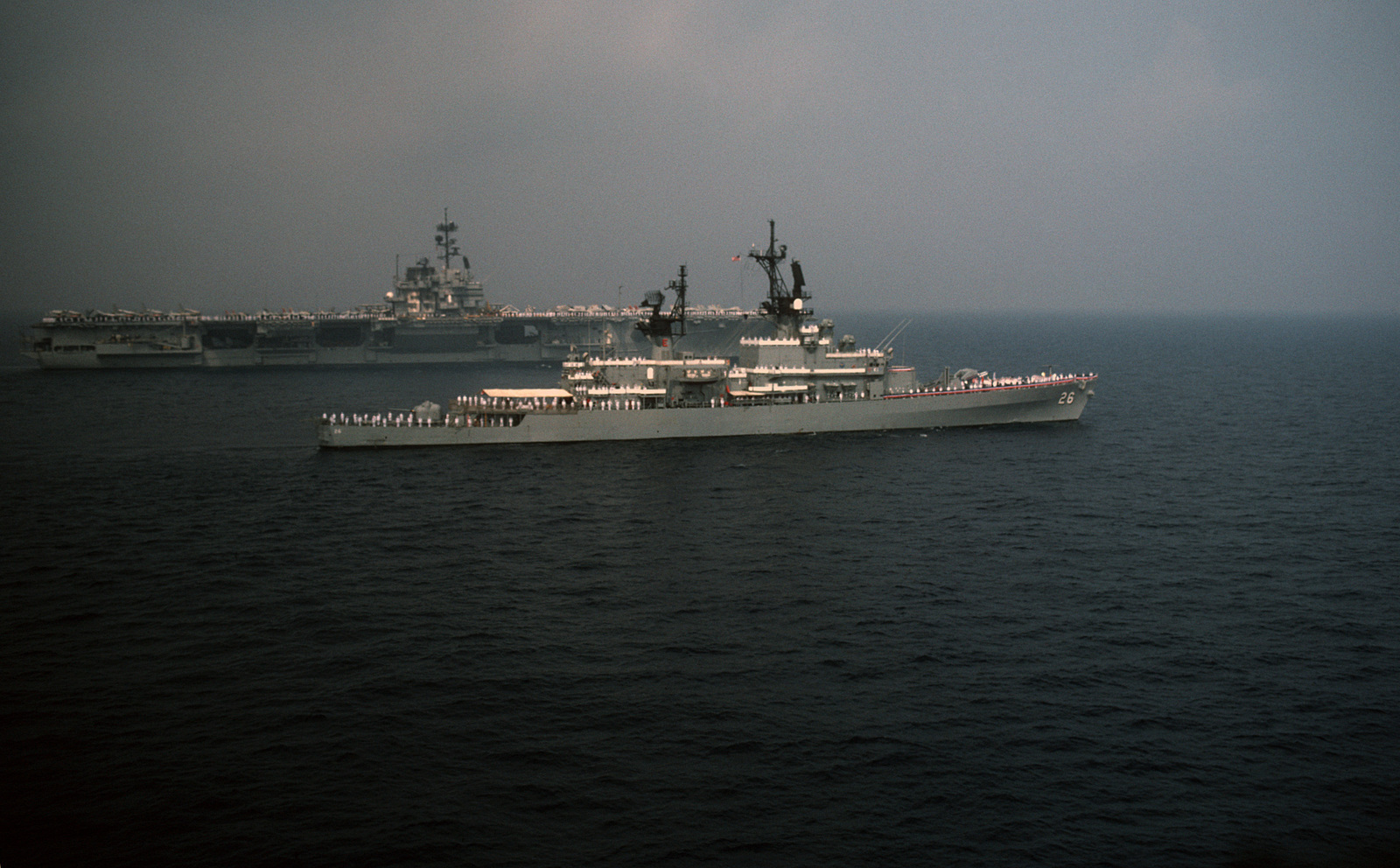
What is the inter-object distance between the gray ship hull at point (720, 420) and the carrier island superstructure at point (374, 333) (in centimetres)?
4333

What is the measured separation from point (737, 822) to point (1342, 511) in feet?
103

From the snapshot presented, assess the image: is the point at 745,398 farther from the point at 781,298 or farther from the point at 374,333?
the point at 374,333

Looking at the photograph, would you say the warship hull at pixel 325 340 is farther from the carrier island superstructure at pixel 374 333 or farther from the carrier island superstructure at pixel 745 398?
the carrier island superstructure at pixel 745 398

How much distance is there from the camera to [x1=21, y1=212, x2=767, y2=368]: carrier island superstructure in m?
95.9

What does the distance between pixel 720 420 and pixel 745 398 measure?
6.76 feet

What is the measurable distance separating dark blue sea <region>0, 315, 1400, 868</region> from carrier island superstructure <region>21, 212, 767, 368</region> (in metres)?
57.8

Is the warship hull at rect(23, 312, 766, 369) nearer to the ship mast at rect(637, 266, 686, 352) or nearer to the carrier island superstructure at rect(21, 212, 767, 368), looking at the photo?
the carrier island superstructure at rect(21, 212, 767, 368)

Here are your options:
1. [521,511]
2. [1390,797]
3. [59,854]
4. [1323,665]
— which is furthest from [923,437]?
[59,854]

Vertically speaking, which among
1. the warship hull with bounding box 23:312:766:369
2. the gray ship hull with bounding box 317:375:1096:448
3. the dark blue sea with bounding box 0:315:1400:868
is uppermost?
the warship hull with bounding box 23:312:766:369

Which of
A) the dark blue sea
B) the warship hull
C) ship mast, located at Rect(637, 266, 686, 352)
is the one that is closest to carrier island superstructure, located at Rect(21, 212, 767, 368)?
the warship hull

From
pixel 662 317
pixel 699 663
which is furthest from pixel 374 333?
pixel 699 663

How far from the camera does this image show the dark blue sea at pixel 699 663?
53.8 ft

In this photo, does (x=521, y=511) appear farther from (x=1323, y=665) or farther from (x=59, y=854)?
(x=1323, y=665)

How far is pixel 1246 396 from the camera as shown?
72688 millimetres
